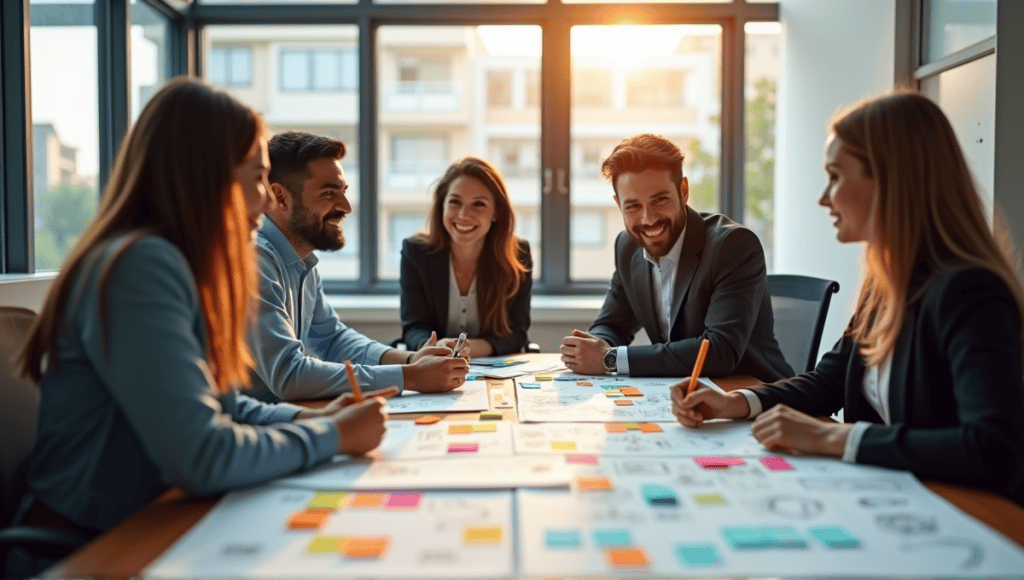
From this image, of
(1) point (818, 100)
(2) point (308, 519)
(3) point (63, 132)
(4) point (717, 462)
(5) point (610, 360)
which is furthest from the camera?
(1) point (818, 100)

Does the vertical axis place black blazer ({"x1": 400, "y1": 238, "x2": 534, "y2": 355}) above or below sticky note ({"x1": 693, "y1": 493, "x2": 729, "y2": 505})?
above

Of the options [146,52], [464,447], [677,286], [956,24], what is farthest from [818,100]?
[146,52]

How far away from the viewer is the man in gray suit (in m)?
2.08

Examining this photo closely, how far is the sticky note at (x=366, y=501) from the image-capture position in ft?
3.35

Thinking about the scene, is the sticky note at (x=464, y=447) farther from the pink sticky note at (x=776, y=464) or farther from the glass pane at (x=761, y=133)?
the glass pane at (x=761, y=133)

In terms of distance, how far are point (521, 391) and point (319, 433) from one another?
702mm

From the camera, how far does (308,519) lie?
0.97m

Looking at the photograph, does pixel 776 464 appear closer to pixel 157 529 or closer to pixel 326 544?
pixel 326 544

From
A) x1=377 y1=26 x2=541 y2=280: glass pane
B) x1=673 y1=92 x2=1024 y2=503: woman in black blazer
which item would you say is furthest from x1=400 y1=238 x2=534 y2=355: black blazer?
x1=377 y1=26 x2=541 y2=280: glass pane

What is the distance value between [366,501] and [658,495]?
40 centimetres

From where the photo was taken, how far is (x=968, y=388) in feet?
3.74

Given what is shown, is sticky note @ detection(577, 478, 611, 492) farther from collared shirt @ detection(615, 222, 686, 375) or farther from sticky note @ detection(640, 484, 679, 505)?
collared shirt @ detection(615, 222, 686, 375)

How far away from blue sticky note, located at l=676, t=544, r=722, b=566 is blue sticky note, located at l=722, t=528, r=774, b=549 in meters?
0.03

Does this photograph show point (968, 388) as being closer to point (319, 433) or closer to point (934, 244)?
point (934, 244)
